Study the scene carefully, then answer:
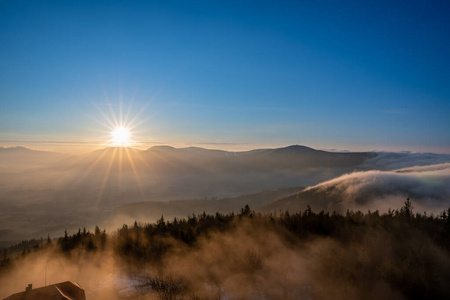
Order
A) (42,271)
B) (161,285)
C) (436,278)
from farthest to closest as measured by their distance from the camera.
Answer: (42,271) → (161,285) → (436,278)

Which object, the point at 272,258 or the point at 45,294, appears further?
the point at 272,258

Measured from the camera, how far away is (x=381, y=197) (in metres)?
118

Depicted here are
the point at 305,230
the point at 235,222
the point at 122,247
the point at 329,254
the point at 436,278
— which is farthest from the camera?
the point at 235,222

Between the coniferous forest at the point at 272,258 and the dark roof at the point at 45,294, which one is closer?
the dark roof at the point at 45,294

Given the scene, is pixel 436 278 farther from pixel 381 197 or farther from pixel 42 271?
pixel 381 197

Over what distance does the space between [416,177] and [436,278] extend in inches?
5902

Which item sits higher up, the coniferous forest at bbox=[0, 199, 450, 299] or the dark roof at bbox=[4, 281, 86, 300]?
the dark roof at bbox=[4, 281, 86, 300]

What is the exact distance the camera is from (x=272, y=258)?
24.9 ft

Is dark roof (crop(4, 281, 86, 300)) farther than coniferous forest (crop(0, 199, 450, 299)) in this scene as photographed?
No

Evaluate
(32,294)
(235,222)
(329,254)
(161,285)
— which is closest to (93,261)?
(161,285)

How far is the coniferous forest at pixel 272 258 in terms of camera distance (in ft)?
18.7

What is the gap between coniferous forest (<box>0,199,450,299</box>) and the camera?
5707 mm

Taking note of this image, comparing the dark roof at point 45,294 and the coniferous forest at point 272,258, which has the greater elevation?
the dark roof at point 45,294

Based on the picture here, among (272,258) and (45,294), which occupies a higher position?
(45,294)
